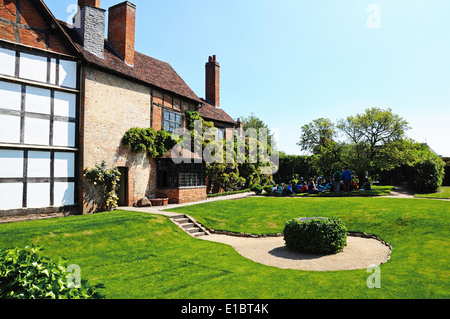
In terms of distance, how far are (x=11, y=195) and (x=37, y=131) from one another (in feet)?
10.2

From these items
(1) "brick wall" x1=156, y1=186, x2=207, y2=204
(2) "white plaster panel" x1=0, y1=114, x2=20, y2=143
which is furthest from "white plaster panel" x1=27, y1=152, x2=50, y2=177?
(1) "brick wall" x1=156, y1=186, x2=207, y2=204

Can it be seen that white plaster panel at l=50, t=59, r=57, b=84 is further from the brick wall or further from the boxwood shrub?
the boxwood shrub

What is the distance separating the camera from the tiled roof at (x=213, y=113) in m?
27.6

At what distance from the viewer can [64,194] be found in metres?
Answer: 14.8

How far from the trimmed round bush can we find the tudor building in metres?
11.2

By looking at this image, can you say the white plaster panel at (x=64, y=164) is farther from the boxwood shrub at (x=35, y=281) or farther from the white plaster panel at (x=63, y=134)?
the boxwood shrub at (x=35, y=281)

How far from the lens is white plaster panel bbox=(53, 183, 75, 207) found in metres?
14.5

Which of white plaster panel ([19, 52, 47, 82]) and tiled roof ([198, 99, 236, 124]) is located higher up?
tiled roof ([198, 99, 236, 124])

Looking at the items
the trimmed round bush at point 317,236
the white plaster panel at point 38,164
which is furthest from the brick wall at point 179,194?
the trimmed round bush at point 317,236

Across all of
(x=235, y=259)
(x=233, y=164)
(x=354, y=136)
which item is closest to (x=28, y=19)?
(x=235, y=259)

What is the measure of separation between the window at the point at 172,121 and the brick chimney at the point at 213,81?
9221 mm

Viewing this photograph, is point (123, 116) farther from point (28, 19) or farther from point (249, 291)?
point (249, 291)

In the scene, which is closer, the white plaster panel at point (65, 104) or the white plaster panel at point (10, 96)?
the white plaster panel at point (10, 96)

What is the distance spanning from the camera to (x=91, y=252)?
33.0ft
